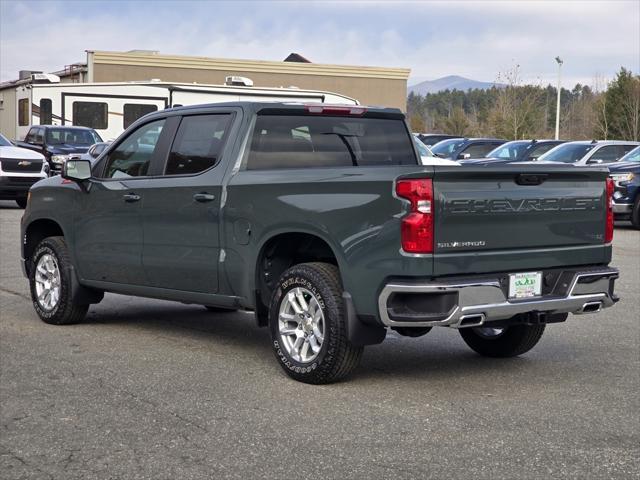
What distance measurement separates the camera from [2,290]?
11344 mm

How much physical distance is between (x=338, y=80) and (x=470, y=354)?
4272 centimetres

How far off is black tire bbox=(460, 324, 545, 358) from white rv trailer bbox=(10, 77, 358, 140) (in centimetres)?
2320

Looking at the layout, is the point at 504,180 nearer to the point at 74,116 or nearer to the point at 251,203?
the point at 251,203

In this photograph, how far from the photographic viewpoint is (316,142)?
782cm

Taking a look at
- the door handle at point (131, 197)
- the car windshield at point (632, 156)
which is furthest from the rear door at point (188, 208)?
the car windshield at point (632, 156)

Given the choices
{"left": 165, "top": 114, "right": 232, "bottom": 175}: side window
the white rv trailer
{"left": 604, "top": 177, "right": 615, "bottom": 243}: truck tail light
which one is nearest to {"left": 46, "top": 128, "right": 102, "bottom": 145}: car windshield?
the white rv trailer

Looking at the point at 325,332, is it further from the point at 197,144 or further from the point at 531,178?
the point at 197,144

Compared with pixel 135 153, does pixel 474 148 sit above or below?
above

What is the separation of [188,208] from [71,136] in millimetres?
21977

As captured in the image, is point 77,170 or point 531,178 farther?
point 77,170

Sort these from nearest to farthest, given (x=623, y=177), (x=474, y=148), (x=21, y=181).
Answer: (x=623, y=177), (x=21, y=181), (x=474, y=148)

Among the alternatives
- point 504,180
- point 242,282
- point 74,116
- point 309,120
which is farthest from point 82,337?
point 74,116

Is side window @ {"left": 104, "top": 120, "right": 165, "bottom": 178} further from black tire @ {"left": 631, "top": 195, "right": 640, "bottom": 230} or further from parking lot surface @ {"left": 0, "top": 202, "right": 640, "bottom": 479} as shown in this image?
black tire @ {"left": 631, "top": 195, "right": 640, "bottom": 230}

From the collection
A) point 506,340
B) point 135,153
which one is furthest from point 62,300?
point 506,340
